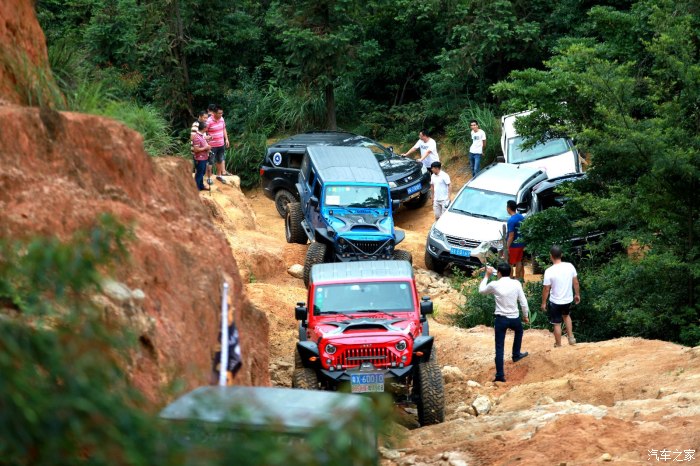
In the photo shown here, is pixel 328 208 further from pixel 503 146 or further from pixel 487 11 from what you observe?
pixel 487 11

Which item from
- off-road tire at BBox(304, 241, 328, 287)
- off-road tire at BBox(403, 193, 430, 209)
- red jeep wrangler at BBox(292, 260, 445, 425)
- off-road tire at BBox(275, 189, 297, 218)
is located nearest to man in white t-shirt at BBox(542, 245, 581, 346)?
red jeep wrangler at BBox(292, 260, 445, 425)

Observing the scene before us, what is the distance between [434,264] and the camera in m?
19.6

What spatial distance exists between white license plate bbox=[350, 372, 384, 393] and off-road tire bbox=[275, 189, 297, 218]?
477 inches

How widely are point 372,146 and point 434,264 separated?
5.31m

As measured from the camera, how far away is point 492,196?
2039cm

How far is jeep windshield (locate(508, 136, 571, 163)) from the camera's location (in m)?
22.7

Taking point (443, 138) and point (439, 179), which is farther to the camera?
point (443, 138)

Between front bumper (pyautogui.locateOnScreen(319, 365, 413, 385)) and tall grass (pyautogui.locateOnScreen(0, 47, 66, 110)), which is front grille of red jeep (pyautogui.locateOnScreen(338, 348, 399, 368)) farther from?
tall grass (pyautogui.locateOnScreen(0, 47, 66, 110))

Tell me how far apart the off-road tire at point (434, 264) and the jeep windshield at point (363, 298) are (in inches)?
278

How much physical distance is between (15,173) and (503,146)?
16.6m

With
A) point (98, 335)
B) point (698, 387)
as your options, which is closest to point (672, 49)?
point (698, 387)

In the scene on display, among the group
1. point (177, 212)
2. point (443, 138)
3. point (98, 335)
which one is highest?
point (98, 335)

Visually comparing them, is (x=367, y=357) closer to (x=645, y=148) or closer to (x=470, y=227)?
(x=645, y=148)

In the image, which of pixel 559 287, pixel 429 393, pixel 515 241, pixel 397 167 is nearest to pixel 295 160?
pixel 397 167
